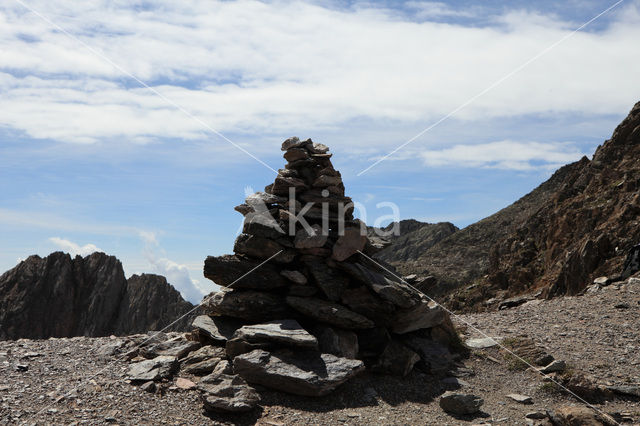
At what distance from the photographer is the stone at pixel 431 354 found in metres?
16.7

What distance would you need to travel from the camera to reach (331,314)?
16.3 metres

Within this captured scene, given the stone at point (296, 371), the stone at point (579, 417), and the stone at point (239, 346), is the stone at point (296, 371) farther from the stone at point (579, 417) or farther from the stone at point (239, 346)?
the stone at point (579, 417)

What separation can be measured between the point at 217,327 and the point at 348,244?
17.4 ft

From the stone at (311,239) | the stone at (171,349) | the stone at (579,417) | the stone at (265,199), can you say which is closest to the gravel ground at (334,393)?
the stone at (171,349)

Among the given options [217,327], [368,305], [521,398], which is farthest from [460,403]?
[217,327]

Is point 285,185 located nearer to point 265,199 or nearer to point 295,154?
point 265,199

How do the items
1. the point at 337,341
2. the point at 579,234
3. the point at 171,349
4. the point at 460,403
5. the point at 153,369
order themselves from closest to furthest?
1. the point at 460,403
2. the point at 153,369
3. the point at 337,341
4. the point at 171,349
5. the point at 579,234

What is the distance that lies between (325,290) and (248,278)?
2.68 m

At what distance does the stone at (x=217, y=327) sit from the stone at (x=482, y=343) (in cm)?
879

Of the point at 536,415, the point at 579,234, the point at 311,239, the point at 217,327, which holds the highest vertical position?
the point at 579,234

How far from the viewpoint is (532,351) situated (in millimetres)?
17906

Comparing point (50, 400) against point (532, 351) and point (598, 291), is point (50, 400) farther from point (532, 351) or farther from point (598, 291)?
point (598, 291)

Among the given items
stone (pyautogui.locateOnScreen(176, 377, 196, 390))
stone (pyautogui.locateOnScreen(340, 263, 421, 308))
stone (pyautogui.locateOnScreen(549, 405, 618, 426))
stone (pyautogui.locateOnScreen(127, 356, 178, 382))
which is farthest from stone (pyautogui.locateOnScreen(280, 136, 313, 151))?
stone (pyautogui.locateOnScreen(549, 405, 618, 426))

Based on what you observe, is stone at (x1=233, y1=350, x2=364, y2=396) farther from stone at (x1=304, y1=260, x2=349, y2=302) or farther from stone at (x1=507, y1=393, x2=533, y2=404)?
stone at (x1=507, y1=393, x2=533, y2=404)
